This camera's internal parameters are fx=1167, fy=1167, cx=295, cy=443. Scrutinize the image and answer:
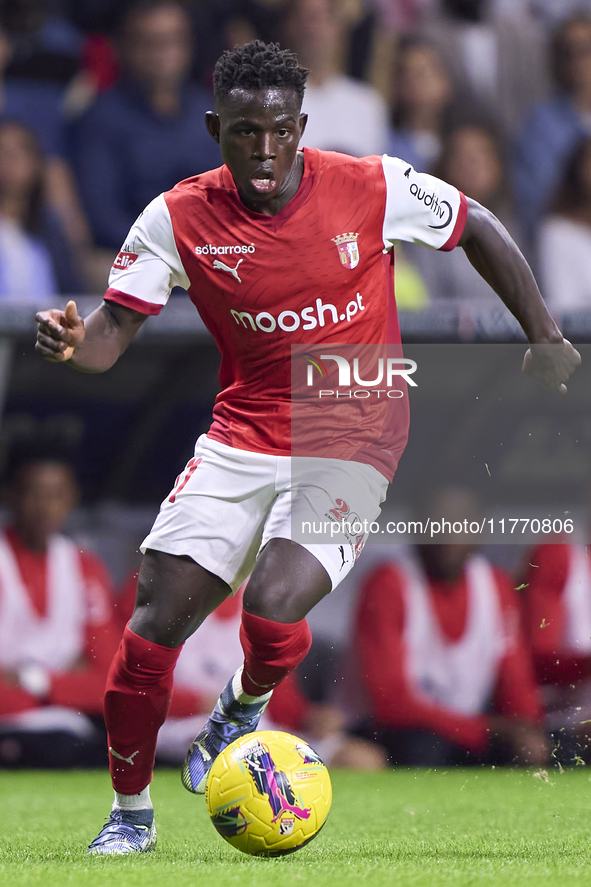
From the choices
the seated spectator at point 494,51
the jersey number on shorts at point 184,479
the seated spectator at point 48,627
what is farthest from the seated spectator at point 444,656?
the seated spectator at point 494,51

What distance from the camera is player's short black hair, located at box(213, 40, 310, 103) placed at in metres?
3.66

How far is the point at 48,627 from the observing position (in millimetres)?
6977

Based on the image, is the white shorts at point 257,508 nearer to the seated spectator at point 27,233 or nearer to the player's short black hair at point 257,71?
the player's short black hair at point 257,71

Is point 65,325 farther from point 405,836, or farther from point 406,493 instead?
point 406,493

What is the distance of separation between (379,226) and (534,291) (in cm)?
58

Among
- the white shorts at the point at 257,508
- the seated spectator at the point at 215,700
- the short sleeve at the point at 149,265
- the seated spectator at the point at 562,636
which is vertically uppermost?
the short sleeve at the point at 149,265

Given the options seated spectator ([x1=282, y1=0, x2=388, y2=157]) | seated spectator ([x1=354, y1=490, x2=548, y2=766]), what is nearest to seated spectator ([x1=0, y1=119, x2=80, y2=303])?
seated spectator ([x1=282, y1=0, x2=388, y2=157])

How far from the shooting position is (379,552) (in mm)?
7004

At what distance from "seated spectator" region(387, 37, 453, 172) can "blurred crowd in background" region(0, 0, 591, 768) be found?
17mm

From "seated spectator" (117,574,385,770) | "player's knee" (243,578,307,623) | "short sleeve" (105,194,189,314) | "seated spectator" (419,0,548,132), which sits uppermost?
"short sleeve" (105,194,189,314)

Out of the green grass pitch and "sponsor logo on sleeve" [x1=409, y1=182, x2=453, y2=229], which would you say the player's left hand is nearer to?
"sponsor logo on sleeve" [x1=409, y1=182, x2=453, y2=229]

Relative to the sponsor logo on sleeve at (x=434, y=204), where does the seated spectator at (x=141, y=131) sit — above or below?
below

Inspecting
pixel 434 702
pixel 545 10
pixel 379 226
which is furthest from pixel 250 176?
pixel 545 10

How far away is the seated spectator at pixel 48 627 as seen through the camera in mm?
6664
